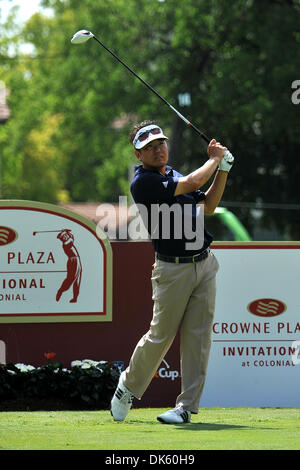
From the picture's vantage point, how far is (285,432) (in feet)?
19.7

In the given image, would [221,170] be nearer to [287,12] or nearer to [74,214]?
[74,214]

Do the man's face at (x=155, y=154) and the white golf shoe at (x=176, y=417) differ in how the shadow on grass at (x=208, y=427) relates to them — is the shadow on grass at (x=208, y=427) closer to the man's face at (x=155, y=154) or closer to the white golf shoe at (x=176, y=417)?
the white golf shoe at (x=176, y=417)

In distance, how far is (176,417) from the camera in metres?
6.49

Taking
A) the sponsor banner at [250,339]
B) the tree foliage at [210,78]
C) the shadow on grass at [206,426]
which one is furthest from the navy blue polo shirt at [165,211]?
the tree foliage at [210,78]

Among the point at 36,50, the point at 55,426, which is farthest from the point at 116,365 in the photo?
the point at 36,50

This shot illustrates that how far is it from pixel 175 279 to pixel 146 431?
1.01 m

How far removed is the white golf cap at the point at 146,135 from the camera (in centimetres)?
654

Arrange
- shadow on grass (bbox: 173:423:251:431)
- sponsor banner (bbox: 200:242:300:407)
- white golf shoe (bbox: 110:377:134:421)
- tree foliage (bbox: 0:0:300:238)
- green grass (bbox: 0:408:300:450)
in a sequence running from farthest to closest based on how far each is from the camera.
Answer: tree foliage (bbox: 0:0:300:238) < sponsor banner (bbox: 200:242:300:407) < white golf shoe (bbox: 110:377:134:421) < shadow on grass (bbox: 173:423:251:431) < green grass (bbox: 0:408:300:450)

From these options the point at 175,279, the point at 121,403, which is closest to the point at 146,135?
the point at 175,279

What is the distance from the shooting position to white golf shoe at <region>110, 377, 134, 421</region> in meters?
6.62

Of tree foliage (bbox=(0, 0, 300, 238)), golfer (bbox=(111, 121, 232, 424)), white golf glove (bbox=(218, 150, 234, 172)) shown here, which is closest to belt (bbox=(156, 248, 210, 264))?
golfer (bbox=(111, 121, 232, 424))

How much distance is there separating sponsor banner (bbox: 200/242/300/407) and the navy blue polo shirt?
5.92 ft

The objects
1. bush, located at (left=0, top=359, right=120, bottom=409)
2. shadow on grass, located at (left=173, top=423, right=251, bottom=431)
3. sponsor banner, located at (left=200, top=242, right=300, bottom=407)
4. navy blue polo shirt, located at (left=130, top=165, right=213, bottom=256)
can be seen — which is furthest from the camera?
sponsor banner, located at (left=200, top=242, right=300, bottom=407)

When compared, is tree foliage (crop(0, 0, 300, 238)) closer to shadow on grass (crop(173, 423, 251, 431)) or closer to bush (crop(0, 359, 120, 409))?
bush (crop(0, 359, 120, 409))
